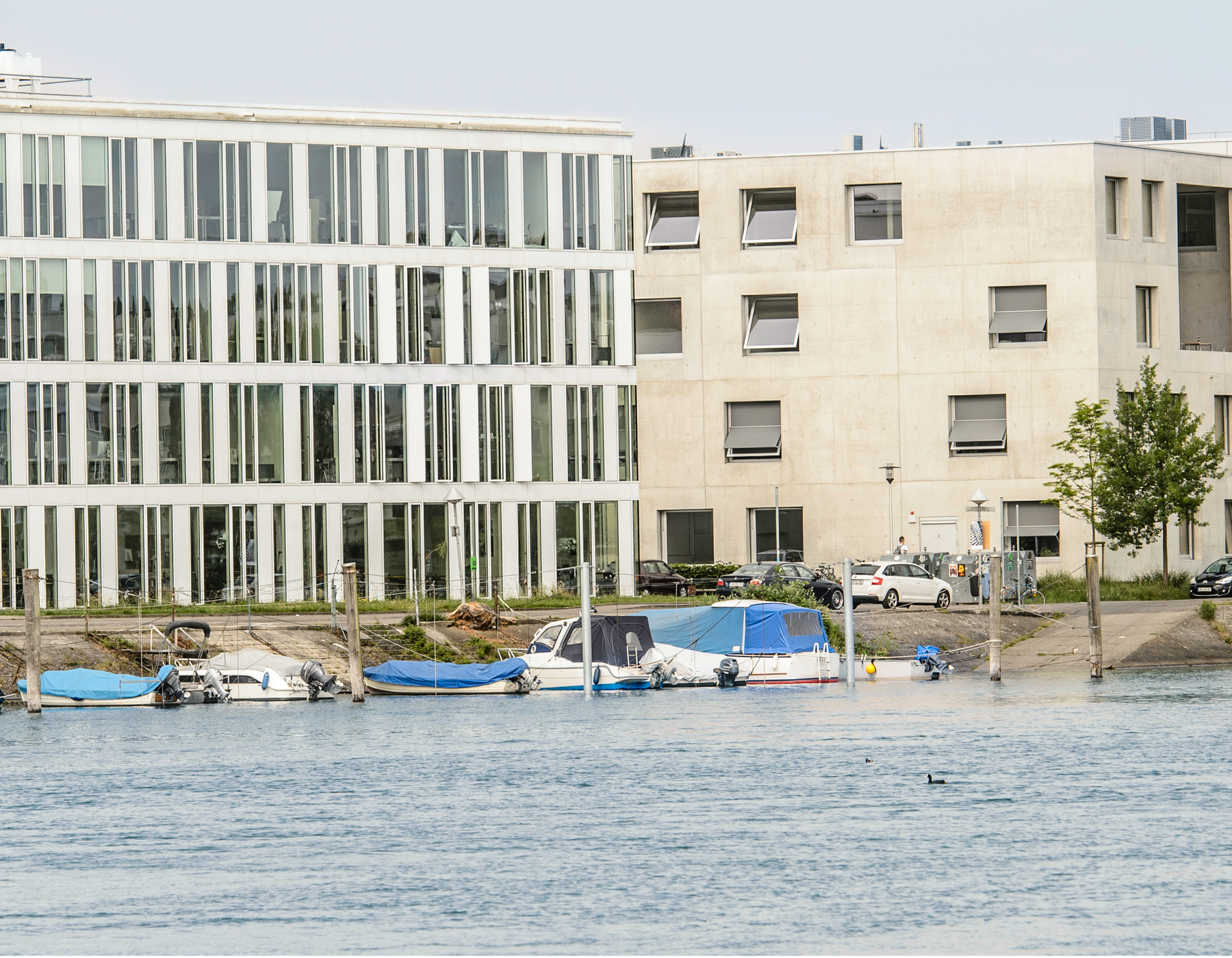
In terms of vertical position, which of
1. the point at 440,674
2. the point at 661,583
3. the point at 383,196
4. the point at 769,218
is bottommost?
the point at 440,674

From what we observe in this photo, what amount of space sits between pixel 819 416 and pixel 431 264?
17987mm

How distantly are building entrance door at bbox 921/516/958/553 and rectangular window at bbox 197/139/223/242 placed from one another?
101 ft

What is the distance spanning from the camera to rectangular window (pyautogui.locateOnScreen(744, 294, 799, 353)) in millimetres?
78750

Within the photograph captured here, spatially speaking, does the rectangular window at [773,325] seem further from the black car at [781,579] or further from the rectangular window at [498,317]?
the black car at [781,579]

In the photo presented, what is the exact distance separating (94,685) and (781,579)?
24419mm

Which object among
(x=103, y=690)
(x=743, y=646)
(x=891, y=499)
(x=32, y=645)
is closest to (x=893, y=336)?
(x=891, y=499)

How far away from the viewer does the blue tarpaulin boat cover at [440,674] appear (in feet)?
179

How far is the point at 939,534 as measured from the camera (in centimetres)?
7706

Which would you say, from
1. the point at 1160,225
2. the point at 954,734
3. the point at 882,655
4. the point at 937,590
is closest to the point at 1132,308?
the point at 1160,225

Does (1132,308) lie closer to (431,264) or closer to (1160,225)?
(1160,225)

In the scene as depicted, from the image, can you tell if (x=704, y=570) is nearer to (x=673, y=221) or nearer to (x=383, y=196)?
(x=673, y=221)

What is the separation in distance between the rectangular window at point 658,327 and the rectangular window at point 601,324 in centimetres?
607

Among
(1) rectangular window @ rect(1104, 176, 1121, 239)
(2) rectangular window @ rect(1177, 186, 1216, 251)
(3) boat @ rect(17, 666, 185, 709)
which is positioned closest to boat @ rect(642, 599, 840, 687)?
(3) boat @ rect(17, 666, 185, 709)

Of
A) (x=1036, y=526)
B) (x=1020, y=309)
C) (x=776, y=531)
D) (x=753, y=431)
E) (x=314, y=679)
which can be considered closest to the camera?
(x=314, y=679)
